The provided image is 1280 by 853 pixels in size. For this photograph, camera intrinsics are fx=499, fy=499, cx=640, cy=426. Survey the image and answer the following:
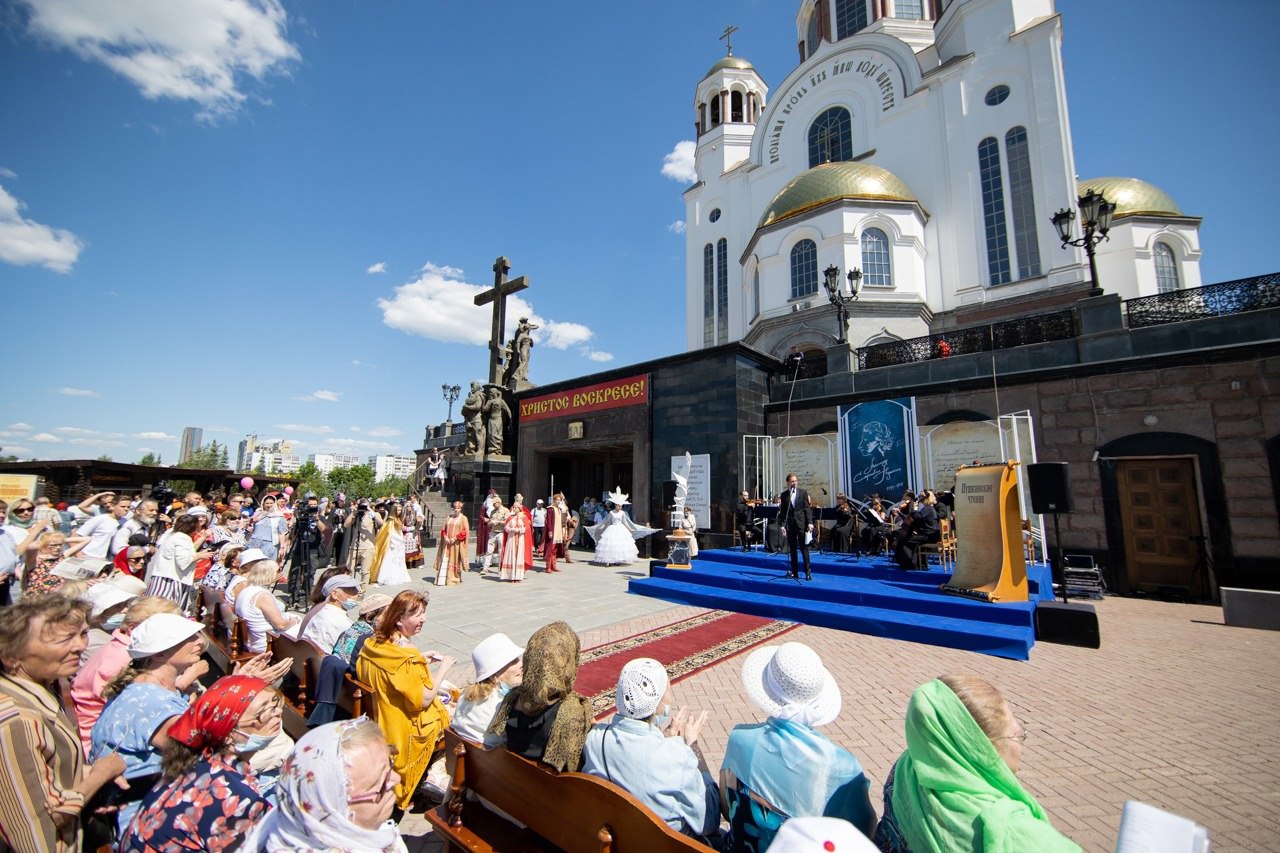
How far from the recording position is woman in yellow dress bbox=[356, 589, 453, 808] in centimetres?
317

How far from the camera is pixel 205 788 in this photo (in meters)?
1.89

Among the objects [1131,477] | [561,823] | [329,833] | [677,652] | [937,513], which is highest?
[1131,477]

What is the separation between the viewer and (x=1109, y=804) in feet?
10.4

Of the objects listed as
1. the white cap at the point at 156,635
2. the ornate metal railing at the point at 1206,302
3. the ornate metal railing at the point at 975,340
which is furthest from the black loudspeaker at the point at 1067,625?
the white cap at the point at 156,635

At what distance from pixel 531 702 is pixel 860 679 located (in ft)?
14.3

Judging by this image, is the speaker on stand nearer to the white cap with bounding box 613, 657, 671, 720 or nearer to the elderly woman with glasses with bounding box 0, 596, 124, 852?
the white cap with bounding box 613, 657, 671, 720

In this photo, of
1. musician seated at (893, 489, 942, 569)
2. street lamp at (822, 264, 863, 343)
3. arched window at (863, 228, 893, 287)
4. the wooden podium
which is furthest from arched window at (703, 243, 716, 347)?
the wooden podium

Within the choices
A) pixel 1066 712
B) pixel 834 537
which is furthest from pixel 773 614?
pixel 834 537

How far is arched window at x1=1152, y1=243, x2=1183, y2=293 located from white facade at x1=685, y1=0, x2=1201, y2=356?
13cm

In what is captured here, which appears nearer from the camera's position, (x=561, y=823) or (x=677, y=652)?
(x=561, y=823)

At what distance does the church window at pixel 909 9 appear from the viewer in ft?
84.1

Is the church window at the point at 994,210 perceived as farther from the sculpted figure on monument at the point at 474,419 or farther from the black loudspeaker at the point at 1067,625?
the sculpted figure on monument at the point at 474,419

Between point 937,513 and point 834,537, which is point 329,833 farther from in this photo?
point 834,537

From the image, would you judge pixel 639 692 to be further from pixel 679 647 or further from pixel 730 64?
pixel 730 64
